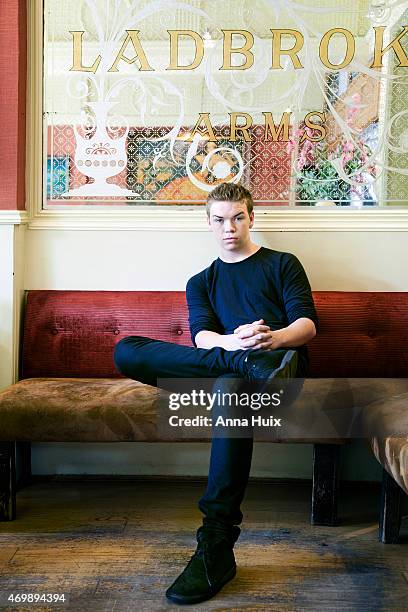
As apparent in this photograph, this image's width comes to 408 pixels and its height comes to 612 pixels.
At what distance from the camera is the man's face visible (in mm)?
2883

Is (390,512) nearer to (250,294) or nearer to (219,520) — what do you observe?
(219,520)

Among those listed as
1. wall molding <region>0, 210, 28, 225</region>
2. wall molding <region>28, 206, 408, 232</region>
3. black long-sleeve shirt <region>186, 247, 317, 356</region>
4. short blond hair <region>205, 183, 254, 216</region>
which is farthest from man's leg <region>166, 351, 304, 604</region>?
wall molding <region>0, 210, 28, 225</region>

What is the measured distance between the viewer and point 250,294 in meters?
2.88

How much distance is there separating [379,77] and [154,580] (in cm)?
231

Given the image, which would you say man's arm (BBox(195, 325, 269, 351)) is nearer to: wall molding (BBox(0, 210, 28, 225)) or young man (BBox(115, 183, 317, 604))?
young man (BBox(115, 183, 317, 604))

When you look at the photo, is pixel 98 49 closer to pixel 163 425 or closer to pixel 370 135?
pixel 370 135

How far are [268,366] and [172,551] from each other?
2.33ft

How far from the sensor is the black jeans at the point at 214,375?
2273mm

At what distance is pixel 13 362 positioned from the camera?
3.21 metres

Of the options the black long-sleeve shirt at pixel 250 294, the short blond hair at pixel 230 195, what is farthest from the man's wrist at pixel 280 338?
the short blond hair at pixel 230 195

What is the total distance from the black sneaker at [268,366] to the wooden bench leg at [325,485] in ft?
1.33

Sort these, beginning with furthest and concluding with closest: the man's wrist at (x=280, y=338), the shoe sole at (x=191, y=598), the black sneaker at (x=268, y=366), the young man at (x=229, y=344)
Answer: the man's wrist at (x=280, y=338)
the black sneaker at (x=268, y=366)
the young man at (x=229, y=344)
the shoe sole at (x=191, y=598)

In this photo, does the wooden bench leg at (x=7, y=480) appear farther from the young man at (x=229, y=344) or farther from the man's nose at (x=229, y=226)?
the man's nose at (x=229, y=226)

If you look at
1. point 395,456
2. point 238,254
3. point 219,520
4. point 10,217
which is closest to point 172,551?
point 219,520
